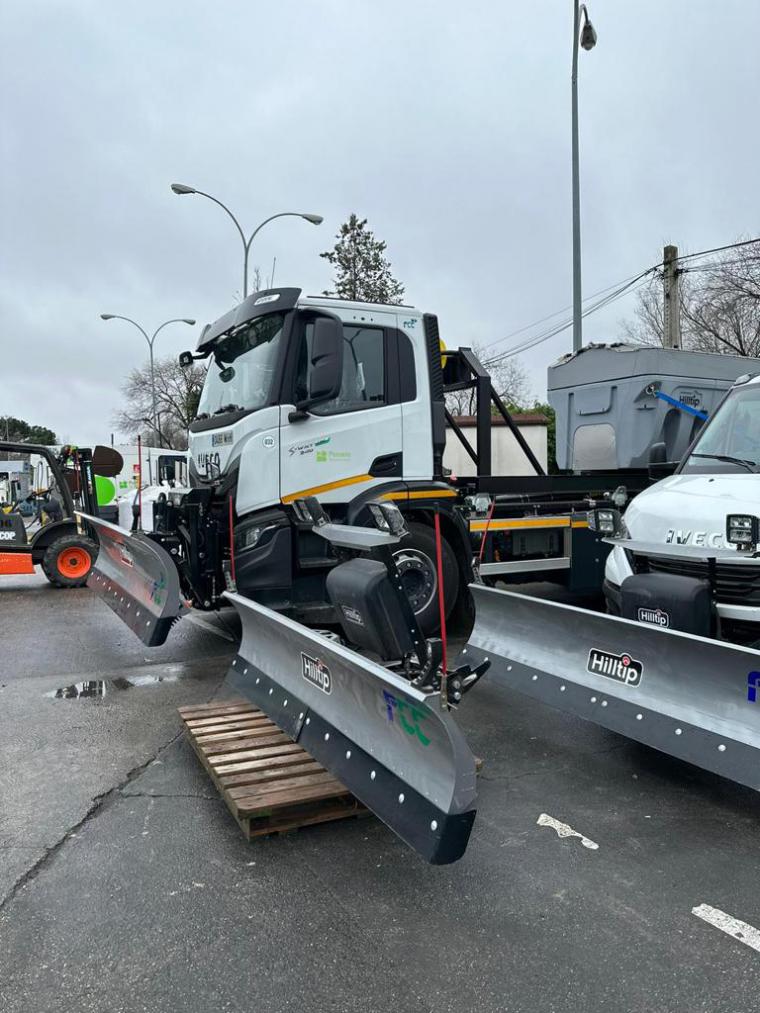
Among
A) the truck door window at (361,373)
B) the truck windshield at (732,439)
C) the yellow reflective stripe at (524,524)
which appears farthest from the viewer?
the yellow reflective stripe at (524,524)

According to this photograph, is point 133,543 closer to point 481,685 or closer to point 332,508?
point 332,508

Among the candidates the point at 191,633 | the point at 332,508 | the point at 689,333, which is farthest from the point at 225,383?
the point at 689,333

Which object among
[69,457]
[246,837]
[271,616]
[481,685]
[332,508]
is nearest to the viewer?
[246,837]

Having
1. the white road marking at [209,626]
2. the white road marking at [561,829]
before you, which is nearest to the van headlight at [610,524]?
the white road marking at [561,829]

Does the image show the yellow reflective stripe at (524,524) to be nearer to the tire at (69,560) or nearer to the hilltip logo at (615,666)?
the hilltip logo at (615,666)

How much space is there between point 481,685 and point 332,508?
201 centimetres

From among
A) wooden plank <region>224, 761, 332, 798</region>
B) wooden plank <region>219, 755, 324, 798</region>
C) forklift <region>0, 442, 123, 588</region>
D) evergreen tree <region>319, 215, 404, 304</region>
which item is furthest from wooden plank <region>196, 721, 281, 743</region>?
evergreen tree <region>319, 215, 404, 304</region>

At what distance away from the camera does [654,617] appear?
4637 mm

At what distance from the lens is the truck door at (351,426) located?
6.54 m

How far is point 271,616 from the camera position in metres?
4.37

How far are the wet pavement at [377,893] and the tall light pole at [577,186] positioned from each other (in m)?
11.3

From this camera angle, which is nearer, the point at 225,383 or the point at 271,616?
the point at 271,616

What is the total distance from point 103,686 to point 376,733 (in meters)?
3.91

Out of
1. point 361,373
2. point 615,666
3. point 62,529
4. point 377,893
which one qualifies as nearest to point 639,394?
point 361,373
